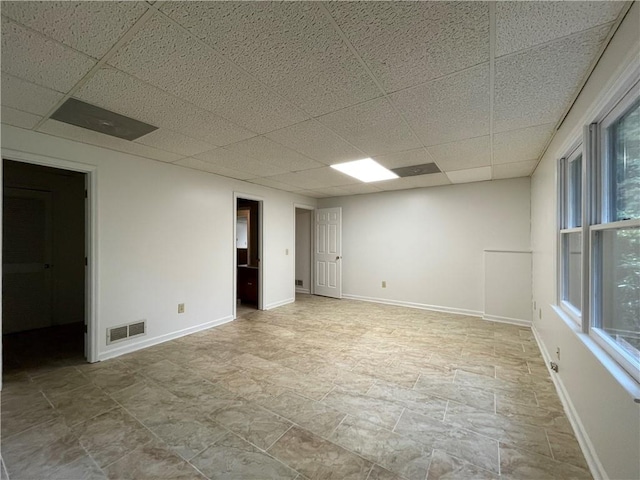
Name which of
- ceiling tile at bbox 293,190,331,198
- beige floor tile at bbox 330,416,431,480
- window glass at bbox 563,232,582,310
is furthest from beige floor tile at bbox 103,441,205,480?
ceiling tile at bbox 293,190,331,198

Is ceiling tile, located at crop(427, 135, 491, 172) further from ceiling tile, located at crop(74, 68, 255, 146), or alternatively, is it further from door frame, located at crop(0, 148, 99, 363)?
door frame, located at crop(0, 148, 99, 363)

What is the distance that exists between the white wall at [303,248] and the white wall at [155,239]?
7.31 ft

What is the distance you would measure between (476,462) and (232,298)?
12.2ft

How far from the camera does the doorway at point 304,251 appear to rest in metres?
6.74

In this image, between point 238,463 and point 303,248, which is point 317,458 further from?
point 303,248

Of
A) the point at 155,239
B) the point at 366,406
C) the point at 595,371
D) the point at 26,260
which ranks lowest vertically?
the point at 366,406

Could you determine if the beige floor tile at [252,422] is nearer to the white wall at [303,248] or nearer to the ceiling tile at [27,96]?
the ceiling tile at [27,96]

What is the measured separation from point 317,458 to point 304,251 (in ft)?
17.5

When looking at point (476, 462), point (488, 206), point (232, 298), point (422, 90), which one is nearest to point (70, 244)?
point (232, 298)

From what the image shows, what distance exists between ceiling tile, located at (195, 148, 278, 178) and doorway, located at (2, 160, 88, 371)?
1.83 m

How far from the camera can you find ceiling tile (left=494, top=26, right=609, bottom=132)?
139 centimetres

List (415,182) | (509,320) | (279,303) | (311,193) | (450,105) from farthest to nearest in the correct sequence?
(311,193) → (279,303) → (415,182) → (509,320) → (450,105)

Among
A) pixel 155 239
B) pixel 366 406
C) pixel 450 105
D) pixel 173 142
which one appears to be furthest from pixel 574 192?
pixel 155 239

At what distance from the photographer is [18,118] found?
2.22 meters
